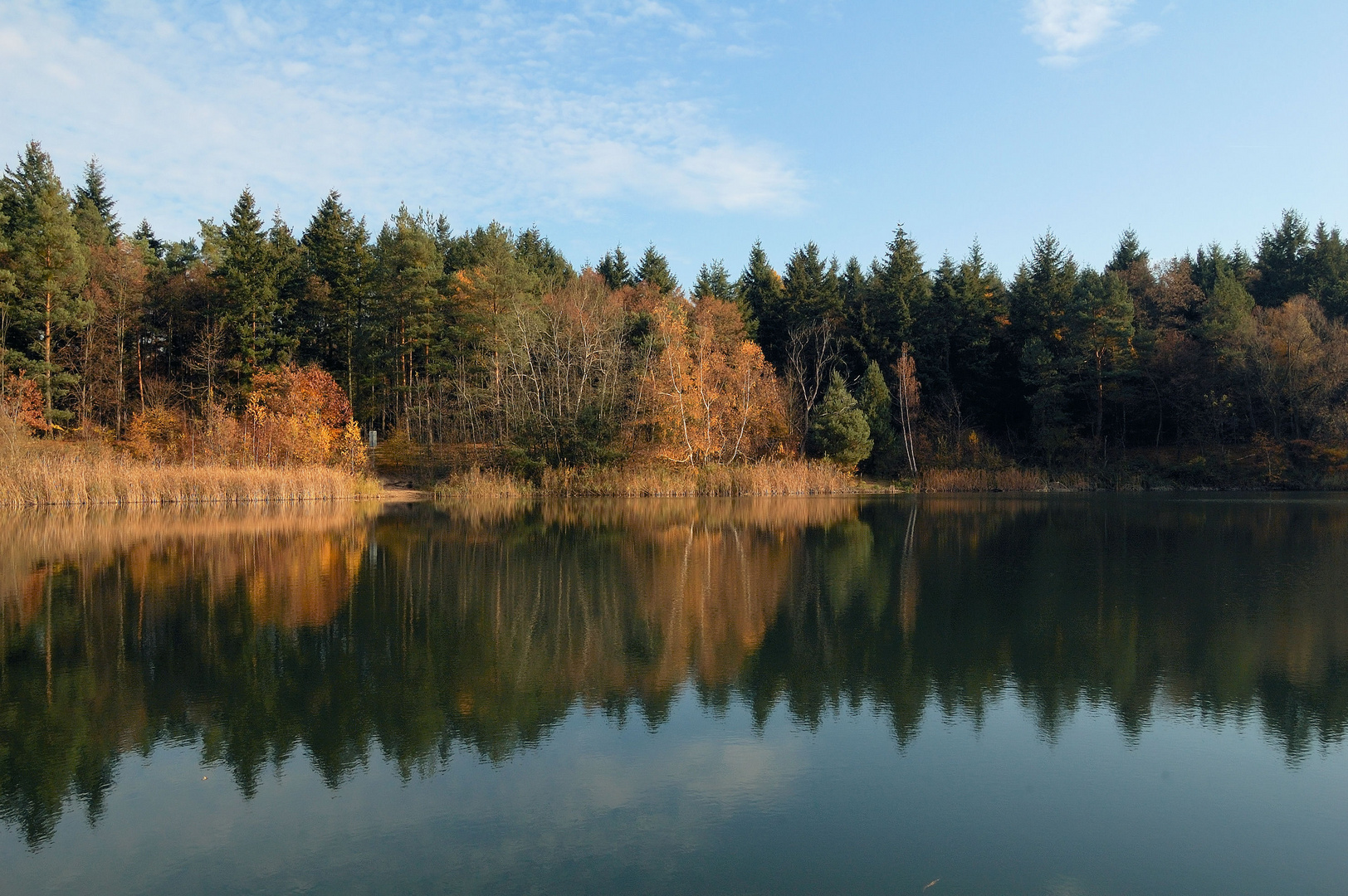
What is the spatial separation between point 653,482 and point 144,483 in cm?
1774

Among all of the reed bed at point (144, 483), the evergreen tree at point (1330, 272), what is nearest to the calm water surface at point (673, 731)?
the reed bed at point (144, 483)

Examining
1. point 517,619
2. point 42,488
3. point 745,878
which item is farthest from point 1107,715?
point 42,488

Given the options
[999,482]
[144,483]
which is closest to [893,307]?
[999,482]

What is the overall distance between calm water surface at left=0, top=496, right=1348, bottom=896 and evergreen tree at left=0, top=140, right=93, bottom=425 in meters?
28.0

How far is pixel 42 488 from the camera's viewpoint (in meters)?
25.5

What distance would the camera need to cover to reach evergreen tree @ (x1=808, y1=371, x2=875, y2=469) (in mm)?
38875

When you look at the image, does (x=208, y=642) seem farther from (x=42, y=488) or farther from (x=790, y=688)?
(x=42, y=488)

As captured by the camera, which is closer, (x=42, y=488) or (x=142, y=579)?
(x=142, y=579)

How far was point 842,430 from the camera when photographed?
127ft

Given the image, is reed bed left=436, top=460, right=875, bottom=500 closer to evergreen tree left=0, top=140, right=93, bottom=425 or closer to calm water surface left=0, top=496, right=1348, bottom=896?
evergreen tree left=0, top=140, right=93, bottom=425

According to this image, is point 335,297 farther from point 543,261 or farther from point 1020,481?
point 1020,481

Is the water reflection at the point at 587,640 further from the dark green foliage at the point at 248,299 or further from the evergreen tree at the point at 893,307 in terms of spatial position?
the evergreen tree at the point at 893,307

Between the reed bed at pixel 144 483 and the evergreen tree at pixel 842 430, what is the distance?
68.1ft

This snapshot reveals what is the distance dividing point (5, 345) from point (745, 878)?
42961 mm
